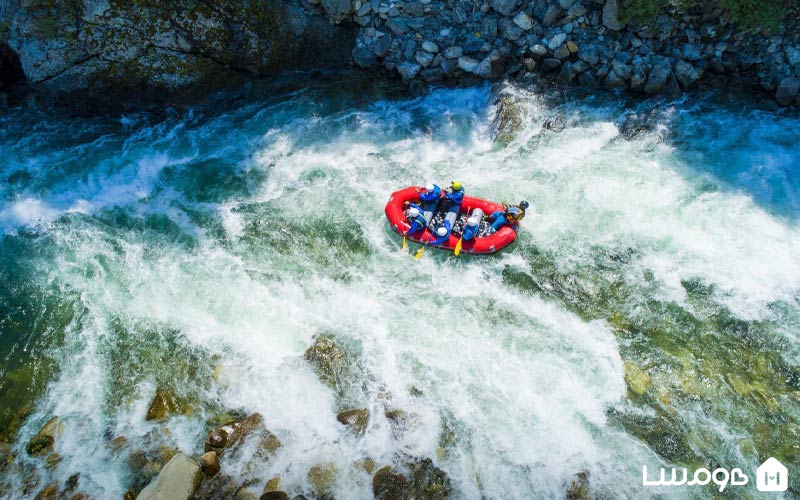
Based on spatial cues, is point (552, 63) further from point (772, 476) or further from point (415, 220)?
point (772, 476)

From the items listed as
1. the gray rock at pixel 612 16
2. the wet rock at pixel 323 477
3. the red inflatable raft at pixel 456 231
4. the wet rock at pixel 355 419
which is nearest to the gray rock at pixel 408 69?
the red inflatable raft at pixel 456 231

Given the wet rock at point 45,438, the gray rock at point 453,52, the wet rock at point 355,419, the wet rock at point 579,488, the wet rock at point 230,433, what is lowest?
the wet rock at point 579,488

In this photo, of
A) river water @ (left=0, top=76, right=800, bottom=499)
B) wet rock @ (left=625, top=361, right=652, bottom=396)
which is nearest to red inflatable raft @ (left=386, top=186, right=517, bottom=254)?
river water @ (left=0, top=76, right=800, bottom=499)

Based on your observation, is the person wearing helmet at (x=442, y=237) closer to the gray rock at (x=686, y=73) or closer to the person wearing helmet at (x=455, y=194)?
the person wearing helmet at (x=455, y=194)

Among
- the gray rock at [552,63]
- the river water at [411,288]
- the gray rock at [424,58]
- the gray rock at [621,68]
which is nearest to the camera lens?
the river water at [411,288]

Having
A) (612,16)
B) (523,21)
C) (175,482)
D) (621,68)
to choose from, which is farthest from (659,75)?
(175,482)

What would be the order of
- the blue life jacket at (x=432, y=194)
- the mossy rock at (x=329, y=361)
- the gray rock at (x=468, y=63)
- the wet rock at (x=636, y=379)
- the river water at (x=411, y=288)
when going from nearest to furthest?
the river water at (x=411, y=288)
the wet rock at (x=636, y=379)
the mossy rock at (x=329, y=361)
the blue life jacket at (x=432, y=194)
the gray rock at (x=468, y=63)

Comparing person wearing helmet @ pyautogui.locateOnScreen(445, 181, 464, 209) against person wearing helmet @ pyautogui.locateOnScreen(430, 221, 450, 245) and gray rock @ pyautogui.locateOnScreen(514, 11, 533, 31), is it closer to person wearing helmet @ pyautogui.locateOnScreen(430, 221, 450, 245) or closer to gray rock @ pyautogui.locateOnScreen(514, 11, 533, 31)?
person wearing helmet @ pyautogui.locateOnScreen(430, 221, 450, 245)

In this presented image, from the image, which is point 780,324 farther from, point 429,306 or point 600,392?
point 429,306
